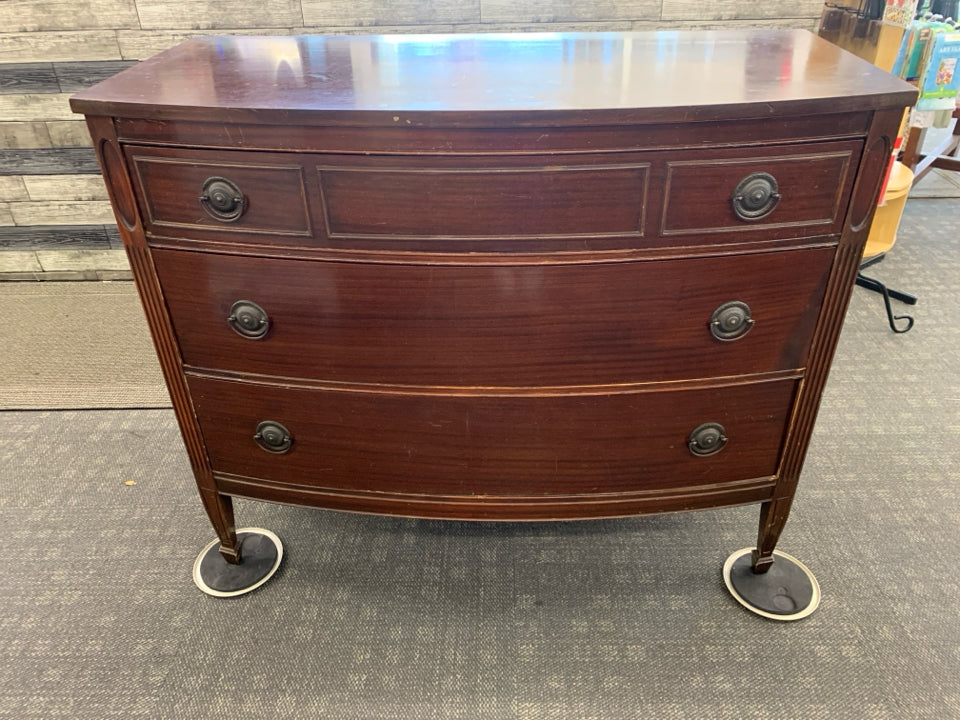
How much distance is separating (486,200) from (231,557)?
99 centimetres

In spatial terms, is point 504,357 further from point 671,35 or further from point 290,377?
point 671,35

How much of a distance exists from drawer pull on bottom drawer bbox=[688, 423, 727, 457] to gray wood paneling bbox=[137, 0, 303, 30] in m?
1.60

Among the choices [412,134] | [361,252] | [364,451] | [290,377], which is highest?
[412,134]

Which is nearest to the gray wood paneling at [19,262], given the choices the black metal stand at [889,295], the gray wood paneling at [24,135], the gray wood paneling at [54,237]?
the gray wood paneling at [54,237]

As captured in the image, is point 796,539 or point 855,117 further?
point 796,539

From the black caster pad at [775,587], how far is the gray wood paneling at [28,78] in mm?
2342

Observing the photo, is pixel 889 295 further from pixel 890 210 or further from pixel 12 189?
pixel 12 189

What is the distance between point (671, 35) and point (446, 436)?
893 millimetres

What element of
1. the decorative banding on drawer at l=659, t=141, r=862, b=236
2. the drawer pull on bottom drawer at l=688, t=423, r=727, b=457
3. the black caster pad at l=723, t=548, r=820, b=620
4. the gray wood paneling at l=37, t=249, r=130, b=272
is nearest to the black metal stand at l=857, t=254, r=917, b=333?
the black caster pad at l=723, t=548, r=820, b=620

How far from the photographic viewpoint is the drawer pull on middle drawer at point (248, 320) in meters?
1.17

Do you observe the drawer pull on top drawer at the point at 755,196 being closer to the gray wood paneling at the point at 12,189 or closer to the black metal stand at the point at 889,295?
the black metal stand at the point at 889,295

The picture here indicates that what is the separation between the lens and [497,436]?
49.8 inches

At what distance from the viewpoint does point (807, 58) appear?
121cm

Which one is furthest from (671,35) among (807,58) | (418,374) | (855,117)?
(418,374)
